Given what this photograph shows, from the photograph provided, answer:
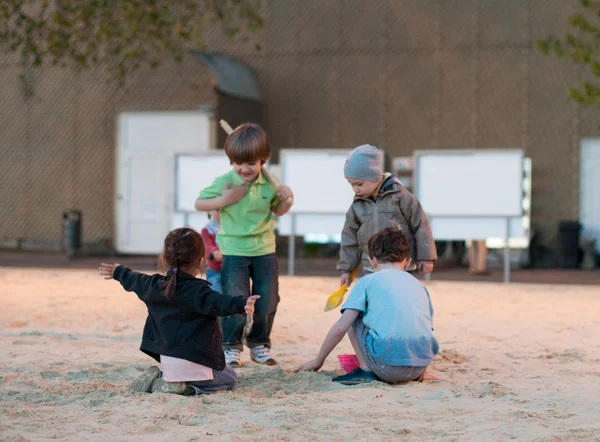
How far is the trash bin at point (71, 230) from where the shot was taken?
53.8 feet

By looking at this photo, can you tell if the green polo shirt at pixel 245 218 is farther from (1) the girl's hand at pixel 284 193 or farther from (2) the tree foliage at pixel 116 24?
(2) the tree foliage at pixel 116 24

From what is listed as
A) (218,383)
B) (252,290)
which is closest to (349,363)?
(218,383)

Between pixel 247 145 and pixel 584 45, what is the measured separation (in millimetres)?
10236

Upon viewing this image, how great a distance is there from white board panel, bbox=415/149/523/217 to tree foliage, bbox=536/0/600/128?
7.41 ft

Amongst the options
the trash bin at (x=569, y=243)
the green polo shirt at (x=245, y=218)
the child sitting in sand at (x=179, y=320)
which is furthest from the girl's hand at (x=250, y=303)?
the trash bin at (x=569, y=243)

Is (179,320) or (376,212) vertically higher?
(376,212)

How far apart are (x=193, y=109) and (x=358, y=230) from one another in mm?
11205

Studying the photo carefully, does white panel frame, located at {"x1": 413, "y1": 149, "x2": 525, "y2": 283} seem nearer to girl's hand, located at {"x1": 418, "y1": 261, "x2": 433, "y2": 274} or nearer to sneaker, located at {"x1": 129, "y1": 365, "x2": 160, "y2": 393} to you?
girl's hand, located at {"x1": 418, "y1": 261, "x2": 433, "y2": 274}

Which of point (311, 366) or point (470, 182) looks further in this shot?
point (470, 182)

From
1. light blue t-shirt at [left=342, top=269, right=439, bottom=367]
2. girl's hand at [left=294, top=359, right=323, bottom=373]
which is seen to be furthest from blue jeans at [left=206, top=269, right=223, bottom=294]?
light blue t-shirt at [left=342, top=269, right=439, bottom=367]

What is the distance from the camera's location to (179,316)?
4.91 meters

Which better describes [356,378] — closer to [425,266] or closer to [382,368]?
[382,368]

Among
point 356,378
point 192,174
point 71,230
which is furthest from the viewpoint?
point 71,230

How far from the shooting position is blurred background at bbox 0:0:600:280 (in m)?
15.8
